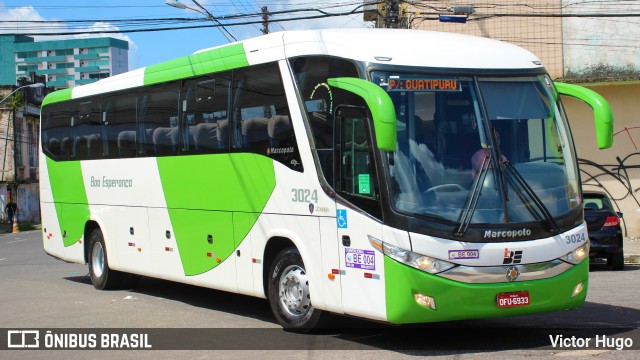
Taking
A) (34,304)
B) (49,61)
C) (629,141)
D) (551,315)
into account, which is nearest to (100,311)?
(34,304)

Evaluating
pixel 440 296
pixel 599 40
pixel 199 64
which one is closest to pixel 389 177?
pixel 440 296

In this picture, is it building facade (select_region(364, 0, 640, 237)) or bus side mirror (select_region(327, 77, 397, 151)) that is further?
building facade (select_region(364, 0, 640, 237))

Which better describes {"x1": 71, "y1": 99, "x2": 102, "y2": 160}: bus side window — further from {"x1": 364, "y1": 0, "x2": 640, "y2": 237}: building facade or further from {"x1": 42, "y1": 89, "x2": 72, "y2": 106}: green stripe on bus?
{"x1": 364, "y1": 0, "x2": 640, "y2": 237}: building facade

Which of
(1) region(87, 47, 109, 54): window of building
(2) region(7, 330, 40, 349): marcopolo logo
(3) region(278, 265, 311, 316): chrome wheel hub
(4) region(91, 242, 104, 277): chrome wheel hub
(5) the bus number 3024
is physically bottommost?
(2) region(7, 330, 40, 349): marcopolo logo

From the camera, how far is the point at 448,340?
9.78 metres

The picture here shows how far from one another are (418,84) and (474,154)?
90 centimetres

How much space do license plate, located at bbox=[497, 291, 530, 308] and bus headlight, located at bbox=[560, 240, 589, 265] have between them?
24.0 inches

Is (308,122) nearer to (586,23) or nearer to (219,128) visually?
(219,128)

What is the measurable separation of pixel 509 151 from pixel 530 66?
1.24m

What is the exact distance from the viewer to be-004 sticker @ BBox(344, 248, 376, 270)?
29.5ft

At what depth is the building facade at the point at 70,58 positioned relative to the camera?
7451 inches

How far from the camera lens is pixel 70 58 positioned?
634ft

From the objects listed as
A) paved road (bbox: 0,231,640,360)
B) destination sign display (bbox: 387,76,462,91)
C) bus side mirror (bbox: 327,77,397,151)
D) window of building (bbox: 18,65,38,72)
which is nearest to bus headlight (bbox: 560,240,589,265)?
paved road (bbox: 0,231,640,360)

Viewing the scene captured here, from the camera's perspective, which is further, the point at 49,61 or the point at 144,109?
the point at 49,61
